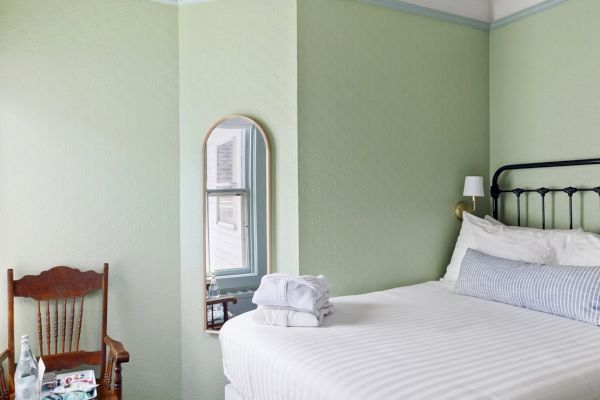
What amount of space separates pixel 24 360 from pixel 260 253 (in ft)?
3.84

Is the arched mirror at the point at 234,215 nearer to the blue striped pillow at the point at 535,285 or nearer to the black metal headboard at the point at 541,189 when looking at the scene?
the blue striped pillow at the point at 535,285

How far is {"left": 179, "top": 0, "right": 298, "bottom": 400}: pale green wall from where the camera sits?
7.64 feet

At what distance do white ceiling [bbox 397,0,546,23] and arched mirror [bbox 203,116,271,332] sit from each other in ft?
4.48

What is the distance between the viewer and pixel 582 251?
209cm

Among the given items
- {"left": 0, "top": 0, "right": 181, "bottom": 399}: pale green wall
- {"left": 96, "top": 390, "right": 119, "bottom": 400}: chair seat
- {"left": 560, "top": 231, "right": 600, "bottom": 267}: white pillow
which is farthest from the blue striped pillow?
{"left": 96, "top": 390, "right": 119, "bottom": 400}: chair seat

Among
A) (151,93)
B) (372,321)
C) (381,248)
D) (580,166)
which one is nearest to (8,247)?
(151,93)

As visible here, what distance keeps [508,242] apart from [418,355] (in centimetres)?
121

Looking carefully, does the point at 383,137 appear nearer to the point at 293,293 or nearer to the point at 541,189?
the point at 541,189

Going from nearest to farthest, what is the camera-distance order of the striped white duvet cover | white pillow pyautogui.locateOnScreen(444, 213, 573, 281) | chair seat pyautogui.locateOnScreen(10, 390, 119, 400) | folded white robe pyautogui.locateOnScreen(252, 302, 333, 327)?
1. the striped white duvet cover
2. folded white robe pyautogui.locateOnScreen(252, 302, 333, 327)
3. chair seat pyautogui.locateOnScreen(10, 390, 119, 400)
4. white pillow pyautogui.locateOnScreen(444, 213, 573, 281)

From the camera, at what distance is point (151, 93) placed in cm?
242

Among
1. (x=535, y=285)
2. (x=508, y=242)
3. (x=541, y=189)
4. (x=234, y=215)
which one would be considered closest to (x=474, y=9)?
(x=541, y=189)

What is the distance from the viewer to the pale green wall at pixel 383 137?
2.34m

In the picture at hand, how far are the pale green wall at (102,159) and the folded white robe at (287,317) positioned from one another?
2.79 ft

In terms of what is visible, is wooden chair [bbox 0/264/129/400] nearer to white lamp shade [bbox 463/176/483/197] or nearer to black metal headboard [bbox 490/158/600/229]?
white lamp shade [bbox 463/176/483/197]
